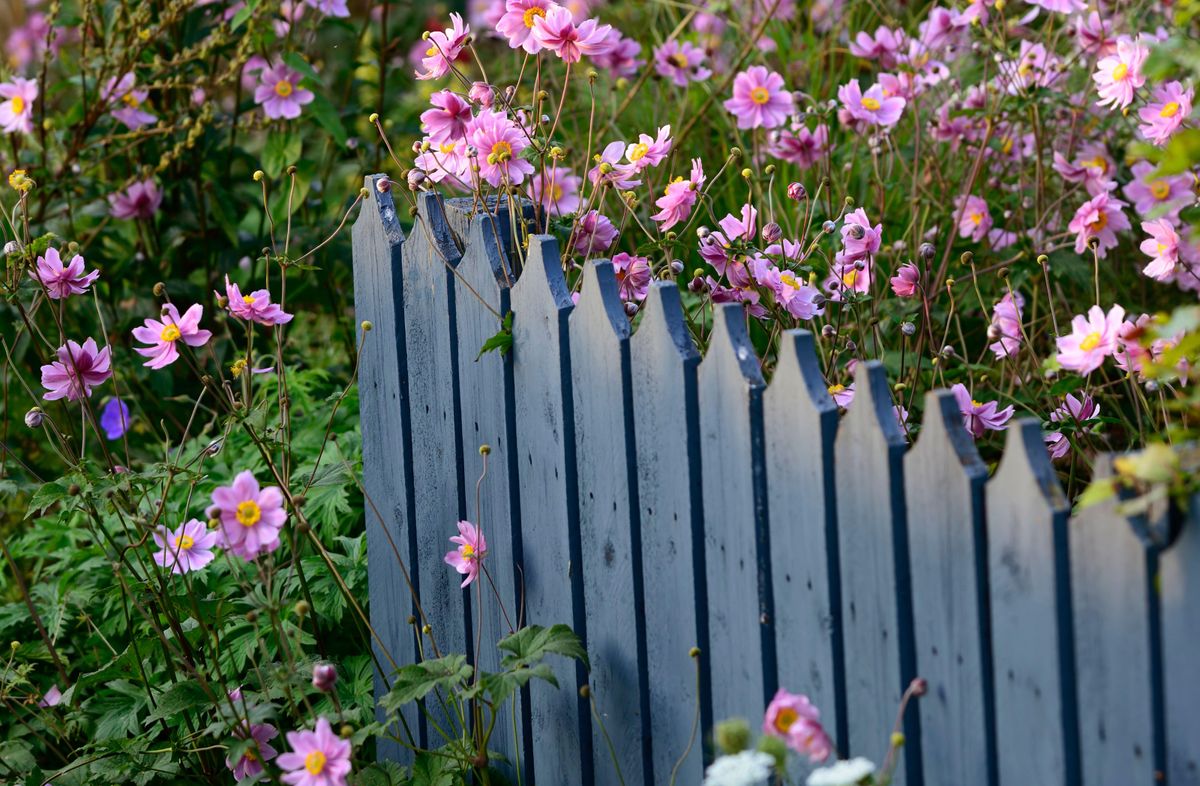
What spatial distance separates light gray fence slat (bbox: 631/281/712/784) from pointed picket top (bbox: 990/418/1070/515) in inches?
17.0

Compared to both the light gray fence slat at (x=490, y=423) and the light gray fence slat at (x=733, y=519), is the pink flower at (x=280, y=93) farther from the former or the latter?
the light gray fence slat at (x=733, y=519)

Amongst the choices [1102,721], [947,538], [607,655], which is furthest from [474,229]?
[1102,721]

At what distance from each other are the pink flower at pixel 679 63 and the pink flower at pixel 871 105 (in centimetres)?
57

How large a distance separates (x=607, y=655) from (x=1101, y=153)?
66.4 inches

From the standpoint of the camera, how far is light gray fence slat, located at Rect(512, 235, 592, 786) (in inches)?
68.1

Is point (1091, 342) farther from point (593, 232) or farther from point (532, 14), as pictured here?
point (532, 14)

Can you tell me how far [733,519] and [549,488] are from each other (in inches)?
14.1

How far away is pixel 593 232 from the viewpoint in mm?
1902

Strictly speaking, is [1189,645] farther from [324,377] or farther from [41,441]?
[41,441]

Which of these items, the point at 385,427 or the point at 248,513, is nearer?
the point at 248,513

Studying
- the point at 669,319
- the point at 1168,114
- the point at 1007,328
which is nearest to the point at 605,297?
the point at 669,319

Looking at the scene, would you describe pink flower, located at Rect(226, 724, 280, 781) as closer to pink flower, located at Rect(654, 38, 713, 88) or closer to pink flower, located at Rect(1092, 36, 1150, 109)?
pink flower, located at Rect(1092, 36, 1150, 109)

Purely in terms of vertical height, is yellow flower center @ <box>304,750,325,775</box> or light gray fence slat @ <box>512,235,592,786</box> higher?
light gray fence slat @ <box>512,235,592,786</box>

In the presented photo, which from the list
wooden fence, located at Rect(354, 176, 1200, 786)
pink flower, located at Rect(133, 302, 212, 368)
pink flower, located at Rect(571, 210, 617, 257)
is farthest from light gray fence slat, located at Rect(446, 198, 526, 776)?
pink flower, located at Rect(133, 302, 212, 368)
